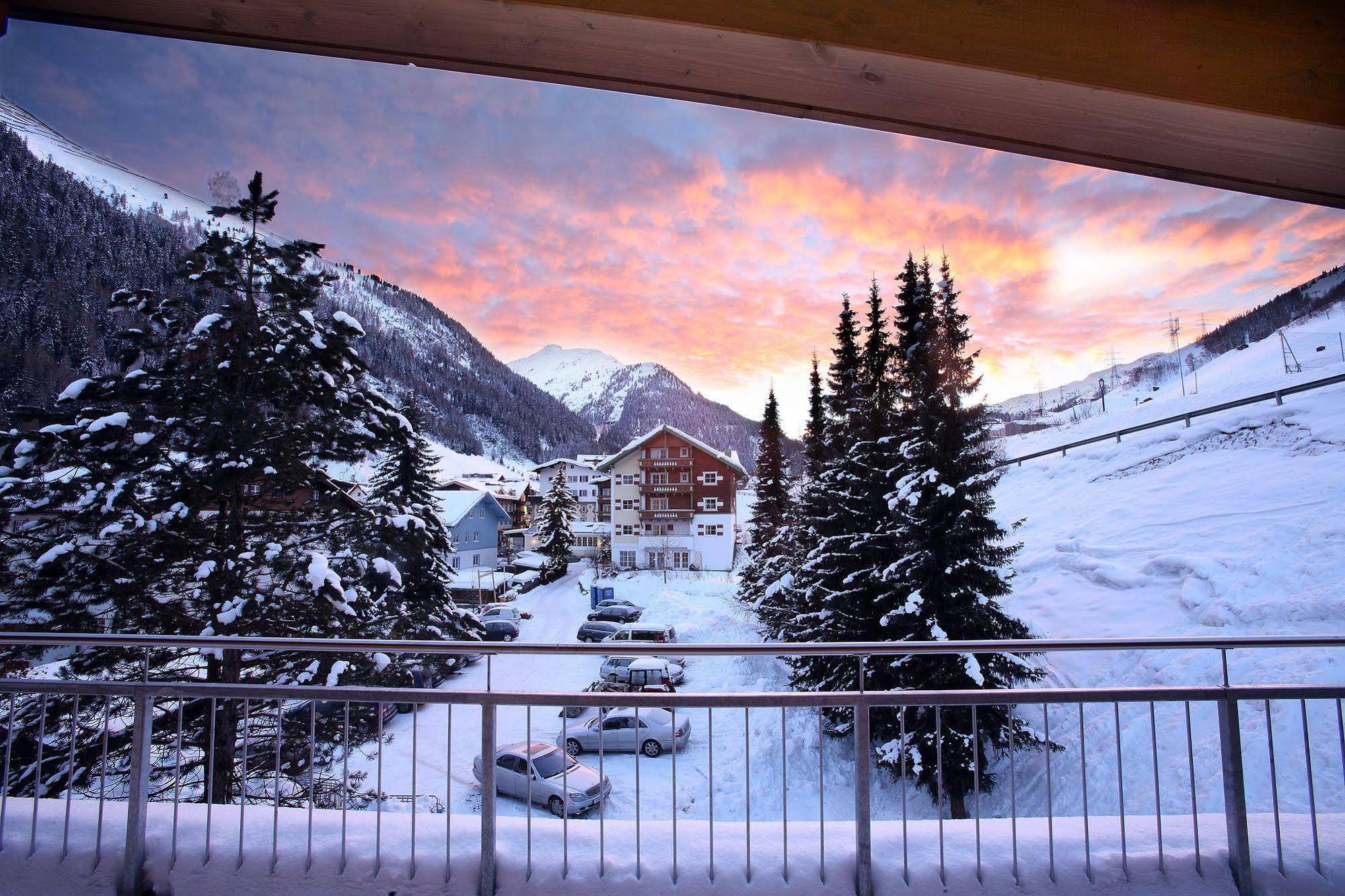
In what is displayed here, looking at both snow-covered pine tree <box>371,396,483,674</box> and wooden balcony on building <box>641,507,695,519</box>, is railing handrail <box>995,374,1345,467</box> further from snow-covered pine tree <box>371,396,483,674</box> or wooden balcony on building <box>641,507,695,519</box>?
wooden balcony on building <box>641,507,695,519</box>

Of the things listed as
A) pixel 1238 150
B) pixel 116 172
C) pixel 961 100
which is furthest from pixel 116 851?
pixel 116 172

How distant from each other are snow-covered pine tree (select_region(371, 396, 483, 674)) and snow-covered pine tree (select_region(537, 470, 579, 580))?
14982 millimetres

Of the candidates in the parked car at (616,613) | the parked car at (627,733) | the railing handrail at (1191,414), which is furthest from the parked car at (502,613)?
the parked car at (627,733)

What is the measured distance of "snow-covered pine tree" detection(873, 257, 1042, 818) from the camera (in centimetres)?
746

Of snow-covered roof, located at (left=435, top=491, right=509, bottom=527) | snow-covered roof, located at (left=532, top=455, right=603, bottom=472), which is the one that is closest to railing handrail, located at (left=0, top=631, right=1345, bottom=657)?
snow-covered roof, located at (left=435, top=491, right=509, bottom=527)

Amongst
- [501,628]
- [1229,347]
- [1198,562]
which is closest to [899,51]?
[1198,562]

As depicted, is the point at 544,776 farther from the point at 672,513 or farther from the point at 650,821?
the point at 672,513

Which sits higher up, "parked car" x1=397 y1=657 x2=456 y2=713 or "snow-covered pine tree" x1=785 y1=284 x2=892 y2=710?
"snow-covered pine tree" x1=785 y1=284 x2=892 y2=710

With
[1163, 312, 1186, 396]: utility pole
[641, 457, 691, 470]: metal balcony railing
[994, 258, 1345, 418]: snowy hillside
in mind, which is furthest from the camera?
[641, 457, 691, 470]: metal balcony railing

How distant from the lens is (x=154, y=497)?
6.21 metres

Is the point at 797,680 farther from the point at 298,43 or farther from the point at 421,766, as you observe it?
the point at 298,43

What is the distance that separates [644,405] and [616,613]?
45.0 metres

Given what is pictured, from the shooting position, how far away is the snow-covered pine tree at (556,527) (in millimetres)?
29406

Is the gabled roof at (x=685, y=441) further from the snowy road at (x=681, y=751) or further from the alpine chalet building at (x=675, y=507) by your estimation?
the snowy road at (x=681, y=751)
